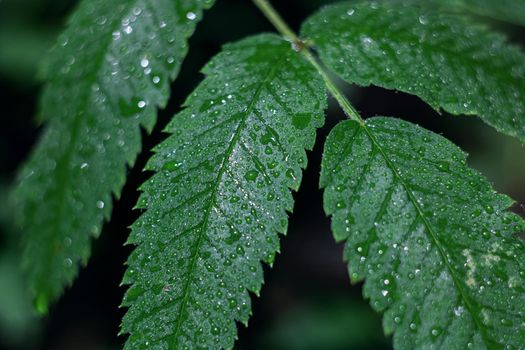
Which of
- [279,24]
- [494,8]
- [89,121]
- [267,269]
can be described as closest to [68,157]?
[89,121]

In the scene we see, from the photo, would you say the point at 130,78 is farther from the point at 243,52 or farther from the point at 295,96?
the point at 295,96

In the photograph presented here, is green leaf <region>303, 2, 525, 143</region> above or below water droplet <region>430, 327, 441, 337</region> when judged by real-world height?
above

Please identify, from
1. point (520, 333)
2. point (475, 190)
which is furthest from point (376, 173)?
point (520, 333)

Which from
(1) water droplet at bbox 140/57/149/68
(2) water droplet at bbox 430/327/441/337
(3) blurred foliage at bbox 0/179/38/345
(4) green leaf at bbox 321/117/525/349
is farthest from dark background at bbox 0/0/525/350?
(2) water droplet at bbox 430/327/441/337

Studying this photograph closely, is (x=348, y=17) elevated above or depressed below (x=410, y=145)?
above

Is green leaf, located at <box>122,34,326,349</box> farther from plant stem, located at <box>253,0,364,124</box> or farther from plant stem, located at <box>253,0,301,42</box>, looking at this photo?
plant stem, located at <box>253,0,301,42</box>

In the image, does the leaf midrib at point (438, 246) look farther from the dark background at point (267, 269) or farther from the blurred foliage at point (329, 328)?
the blurred foliage at point (329, 328)
